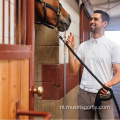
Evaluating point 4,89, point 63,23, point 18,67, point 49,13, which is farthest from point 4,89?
point 63,23

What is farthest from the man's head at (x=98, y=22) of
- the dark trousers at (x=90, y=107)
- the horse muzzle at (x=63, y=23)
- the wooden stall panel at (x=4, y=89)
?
the wooden stall panel at (x=4, y=89)

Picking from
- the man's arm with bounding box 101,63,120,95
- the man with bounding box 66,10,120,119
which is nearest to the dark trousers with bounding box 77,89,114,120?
the man with bounding box 66,10,120,119

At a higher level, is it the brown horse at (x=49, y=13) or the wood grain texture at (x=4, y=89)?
the brown horse at (x=49, y=13)

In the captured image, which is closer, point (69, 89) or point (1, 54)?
point (1, 54)

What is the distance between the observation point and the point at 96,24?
1642mm

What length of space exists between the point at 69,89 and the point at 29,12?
1.29 meters

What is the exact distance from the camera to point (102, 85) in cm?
147

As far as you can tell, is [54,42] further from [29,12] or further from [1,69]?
[1,69]

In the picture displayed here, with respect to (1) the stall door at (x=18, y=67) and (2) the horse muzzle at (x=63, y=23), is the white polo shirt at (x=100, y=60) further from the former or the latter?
(1) the stall door at (x=18, y=67)

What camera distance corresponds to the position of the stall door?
2.23 ft

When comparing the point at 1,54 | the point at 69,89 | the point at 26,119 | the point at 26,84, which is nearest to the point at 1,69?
the point at 1,54

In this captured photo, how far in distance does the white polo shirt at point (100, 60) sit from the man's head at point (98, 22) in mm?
81

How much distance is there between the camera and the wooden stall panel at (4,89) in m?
0.66

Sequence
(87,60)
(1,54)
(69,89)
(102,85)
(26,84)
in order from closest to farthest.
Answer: (1,54), (26,84), (102,85), (87,60), (69,89)
